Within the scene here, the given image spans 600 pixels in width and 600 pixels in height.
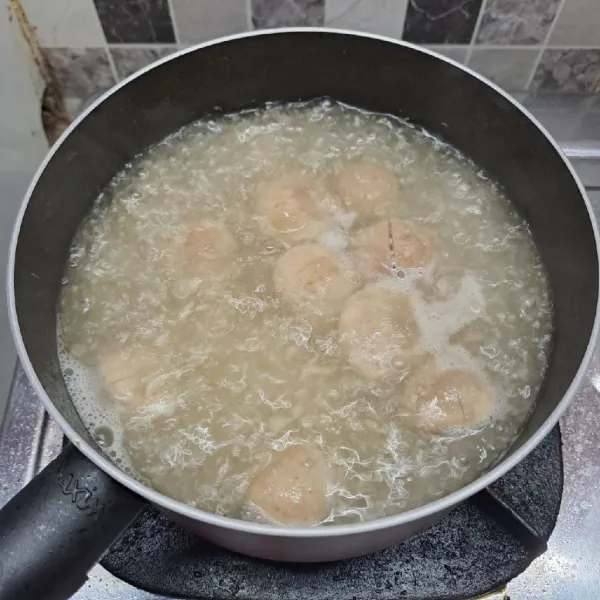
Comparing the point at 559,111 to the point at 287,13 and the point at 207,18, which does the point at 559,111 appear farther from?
the point at 207,18

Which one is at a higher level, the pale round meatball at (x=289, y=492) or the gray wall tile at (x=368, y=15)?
the gray wall tile at (x=368, y=15)

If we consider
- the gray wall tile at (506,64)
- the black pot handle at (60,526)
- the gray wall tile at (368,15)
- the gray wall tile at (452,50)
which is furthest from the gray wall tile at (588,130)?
the black pot handle at (60,526)

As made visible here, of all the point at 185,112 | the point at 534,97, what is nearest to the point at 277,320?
the point at 185,112

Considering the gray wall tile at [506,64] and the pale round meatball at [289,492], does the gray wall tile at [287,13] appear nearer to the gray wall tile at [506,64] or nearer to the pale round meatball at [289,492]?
the gray wall tile at [506,64]

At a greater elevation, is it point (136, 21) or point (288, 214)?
→ point (136, 21)

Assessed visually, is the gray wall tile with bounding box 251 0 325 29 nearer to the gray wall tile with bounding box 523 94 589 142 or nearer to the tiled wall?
the tiled wall

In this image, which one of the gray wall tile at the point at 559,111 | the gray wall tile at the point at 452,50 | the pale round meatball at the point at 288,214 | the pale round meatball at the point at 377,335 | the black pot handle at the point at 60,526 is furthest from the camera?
the gray wall tile at the point at 559,111

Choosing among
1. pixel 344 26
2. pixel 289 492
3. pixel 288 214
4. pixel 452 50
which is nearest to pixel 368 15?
pixel 344 26

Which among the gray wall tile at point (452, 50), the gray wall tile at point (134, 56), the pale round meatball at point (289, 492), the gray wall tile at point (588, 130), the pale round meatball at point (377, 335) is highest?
the gray wall tile at point (452, 50)
